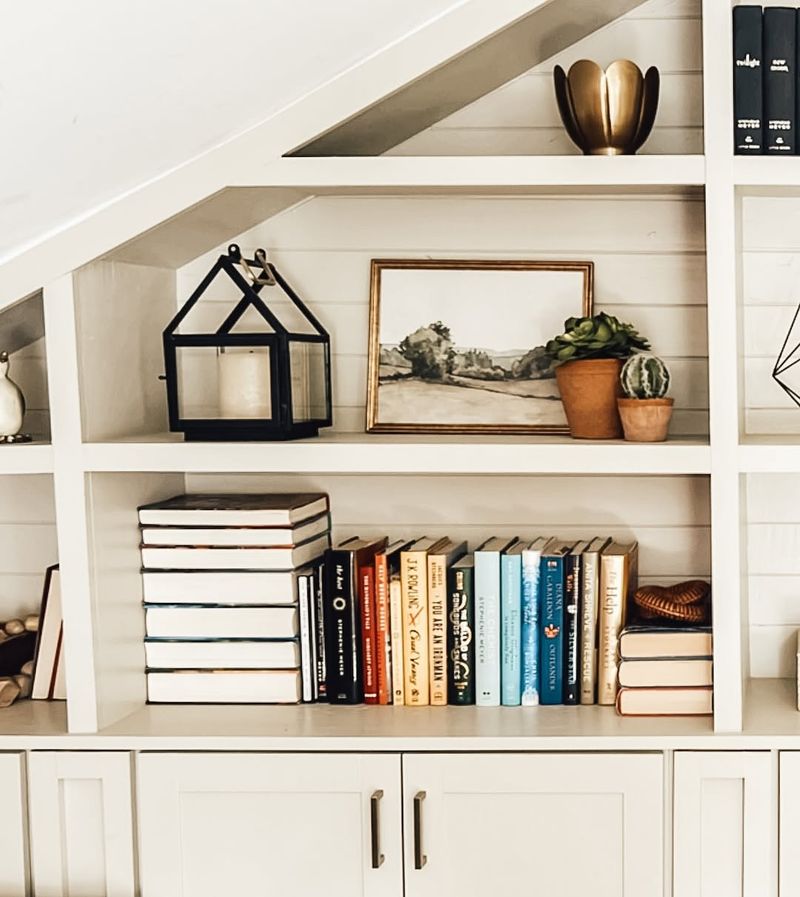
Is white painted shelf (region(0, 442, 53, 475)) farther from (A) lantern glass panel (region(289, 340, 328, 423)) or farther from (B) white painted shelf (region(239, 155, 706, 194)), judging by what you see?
(B) white painted shelf (region(239, 155, 706, 194))

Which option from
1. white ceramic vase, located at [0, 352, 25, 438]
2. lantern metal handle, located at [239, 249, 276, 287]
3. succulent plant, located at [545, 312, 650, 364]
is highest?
lantern metal handle, located at [239, 249, 276, 287]

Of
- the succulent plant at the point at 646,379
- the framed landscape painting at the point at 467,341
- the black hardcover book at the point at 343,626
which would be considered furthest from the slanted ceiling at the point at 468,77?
the black hardcover book at the point at 343,626

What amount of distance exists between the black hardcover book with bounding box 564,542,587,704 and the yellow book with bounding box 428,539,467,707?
0.21 metres

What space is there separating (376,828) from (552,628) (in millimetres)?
450

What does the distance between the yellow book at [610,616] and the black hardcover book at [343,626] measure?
415mm

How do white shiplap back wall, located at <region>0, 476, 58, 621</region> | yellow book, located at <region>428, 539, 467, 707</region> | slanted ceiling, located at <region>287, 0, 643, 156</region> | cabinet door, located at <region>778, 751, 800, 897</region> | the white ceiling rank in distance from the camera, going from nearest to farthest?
the white ceiling, cabinet door, located at <region>778, 751, 800, 897</region>, slanted ceiling, located at <region>287, 0, 643, 156</region>, yellow book, located at <region>428, 539, 467, 707</region>, white shiplap back wall, located at <region>0, 476, 58, 621</region>

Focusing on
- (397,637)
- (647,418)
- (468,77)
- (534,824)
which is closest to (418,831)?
(534,824)

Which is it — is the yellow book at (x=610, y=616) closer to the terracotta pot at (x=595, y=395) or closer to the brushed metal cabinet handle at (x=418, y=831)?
the terracotta pot at (x=595, y=395)

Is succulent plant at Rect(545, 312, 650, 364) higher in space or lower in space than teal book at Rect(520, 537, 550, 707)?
higher

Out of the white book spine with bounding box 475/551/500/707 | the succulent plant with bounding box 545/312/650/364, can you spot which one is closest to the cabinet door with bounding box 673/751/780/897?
the white book spine with bounding box 475/551/500/707

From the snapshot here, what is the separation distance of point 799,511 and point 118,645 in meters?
1.24

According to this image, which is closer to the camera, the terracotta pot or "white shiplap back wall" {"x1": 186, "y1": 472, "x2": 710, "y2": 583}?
the terracotta pot

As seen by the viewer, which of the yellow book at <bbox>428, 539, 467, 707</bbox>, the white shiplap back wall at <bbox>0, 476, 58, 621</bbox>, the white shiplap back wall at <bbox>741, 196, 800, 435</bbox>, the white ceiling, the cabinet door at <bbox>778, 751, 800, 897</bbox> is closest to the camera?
the white ceiling

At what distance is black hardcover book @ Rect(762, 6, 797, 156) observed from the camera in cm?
196
